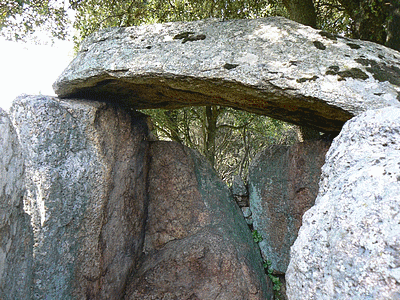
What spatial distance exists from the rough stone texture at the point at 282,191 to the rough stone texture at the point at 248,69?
56cm

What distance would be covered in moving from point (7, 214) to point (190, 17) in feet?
20.6

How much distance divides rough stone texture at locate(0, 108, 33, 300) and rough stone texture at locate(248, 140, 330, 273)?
3.73m

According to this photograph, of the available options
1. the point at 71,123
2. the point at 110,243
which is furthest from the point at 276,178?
the point at 71,123

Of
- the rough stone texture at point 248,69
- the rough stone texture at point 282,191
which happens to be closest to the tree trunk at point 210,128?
the rough stone texture at point 282,191

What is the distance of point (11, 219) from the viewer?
6.72 feet

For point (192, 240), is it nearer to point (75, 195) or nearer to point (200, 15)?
point (75, 195)

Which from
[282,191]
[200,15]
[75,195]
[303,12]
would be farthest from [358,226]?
[200,15]

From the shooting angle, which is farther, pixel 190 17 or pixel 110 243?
pixel 190 17

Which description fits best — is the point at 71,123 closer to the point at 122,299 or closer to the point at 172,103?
the point at 172,103

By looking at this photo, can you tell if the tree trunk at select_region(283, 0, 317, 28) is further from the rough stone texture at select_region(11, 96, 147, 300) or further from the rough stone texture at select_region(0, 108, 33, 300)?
the rough stone texture at select_region(0, 108, 33, 300)

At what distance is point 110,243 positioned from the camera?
178 inches

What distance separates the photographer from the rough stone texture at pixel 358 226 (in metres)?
1.53

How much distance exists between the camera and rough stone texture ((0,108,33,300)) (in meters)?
1.94

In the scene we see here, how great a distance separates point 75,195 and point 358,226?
3.20 metres
